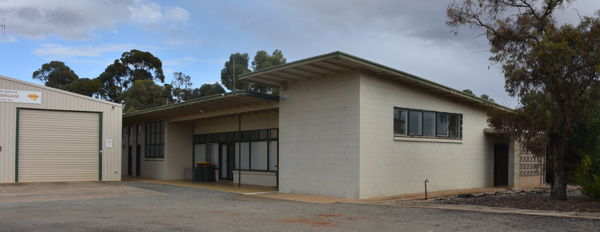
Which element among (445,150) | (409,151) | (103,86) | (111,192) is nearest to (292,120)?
(409,151)

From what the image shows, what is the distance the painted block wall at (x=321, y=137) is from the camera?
14523mm

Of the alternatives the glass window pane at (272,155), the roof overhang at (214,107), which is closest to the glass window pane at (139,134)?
the roof overhang at (214,107)

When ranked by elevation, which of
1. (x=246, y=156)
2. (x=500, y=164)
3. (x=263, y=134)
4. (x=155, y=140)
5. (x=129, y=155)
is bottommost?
(x=129, y=155)

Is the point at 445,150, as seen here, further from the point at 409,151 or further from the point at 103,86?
the point at 103,86

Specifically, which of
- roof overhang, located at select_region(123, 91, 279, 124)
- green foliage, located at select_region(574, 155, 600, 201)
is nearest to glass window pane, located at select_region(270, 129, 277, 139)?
roof overhang, located at select_region(123, 91, 279, 124)

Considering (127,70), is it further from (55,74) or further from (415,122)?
(415,122)

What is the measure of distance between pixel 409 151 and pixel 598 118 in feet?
18.4

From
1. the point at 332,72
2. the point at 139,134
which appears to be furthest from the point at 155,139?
the point at 332,72

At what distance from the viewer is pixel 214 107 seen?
813 inches

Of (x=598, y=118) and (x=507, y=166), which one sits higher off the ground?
(x=598, y=118)

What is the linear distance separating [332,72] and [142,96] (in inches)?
1439

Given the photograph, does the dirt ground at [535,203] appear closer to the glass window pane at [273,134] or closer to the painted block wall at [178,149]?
the glass window pane at [273,134]

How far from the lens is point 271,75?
1602cm

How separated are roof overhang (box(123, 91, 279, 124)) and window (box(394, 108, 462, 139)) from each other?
4.41 meters
